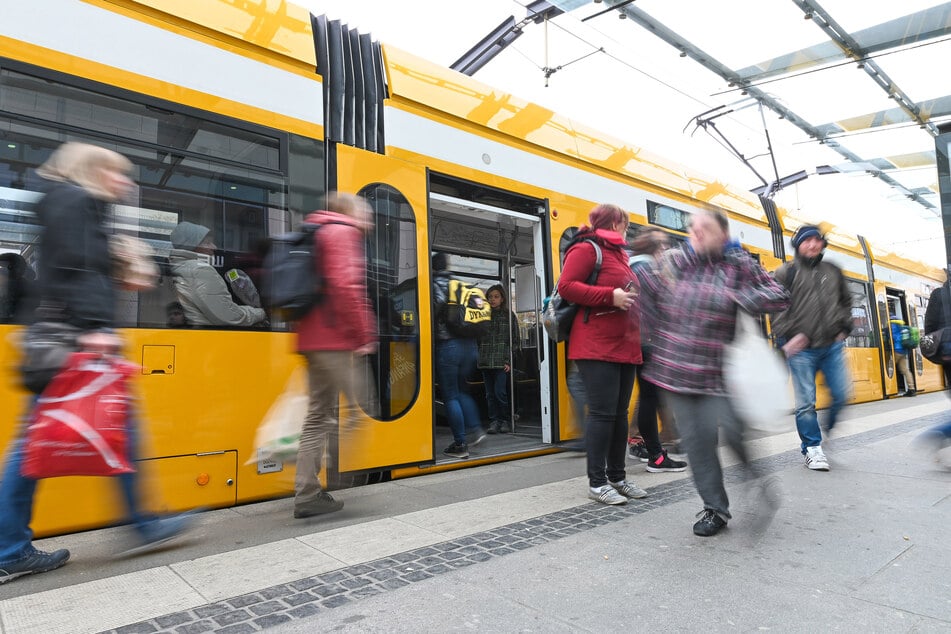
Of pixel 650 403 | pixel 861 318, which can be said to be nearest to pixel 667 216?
pixel 650 403

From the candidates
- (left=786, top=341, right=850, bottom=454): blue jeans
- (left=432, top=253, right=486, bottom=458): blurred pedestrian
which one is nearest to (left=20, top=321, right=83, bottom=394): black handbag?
(left=432, top=253, right=486, bottom=458): blurred pedestrian

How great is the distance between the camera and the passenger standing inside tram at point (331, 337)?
2920mm

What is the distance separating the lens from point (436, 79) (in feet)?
14.8

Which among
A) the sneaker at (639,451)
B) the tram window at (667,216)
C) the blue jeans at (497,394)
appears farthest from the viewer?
the blue jeans at (497,394)

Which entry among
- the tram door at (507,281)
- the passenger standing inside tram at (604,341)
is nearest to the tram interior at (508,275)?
the tram door at (507,281)

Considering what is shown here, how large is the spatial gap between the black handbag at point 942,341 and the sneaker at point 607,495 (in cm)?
295

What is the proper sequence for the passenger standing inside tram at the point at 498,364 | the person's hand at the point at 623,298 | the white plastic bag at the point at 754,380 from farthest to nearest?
the passenger standing inside tram at the point at 498,364 < the person's hand at the point at 623,298 < the white plastic bag at the point at 754,380

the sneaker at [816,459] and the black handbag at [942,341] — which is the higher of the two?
the black handbag at [942,341]

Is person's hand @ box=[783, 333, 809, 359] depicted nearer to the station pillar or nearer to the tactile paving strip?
the tactile paving strip

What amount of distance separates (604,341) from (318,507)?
1.86 meters

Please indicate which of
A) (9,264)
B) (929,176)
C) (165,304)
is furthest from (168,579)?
(929,176)

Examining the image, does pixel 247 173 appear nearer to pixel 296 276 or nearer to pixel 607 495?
pixel 296 276

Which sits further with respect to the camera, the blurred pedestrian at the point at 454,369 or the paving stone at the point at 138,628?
the blurred pedestrian at the point at 454,369

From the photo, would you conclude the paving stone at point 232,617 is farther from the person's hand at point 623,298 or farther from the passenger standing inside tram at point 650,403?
the passenger standing inside tram at point 650,403
